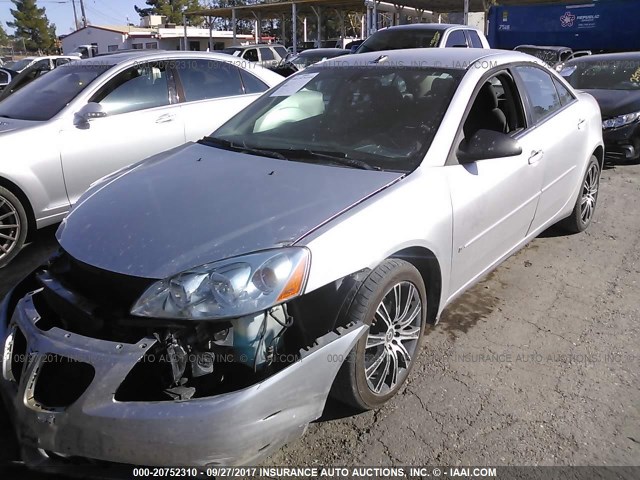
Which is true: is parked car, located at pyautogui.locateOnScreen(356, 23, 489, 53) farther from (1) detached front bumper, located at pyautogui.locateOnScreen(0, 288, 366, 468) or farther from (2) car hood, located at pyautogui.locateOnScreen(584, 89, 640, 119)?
(1) detached front bumper, located at pyautogui.locateOnScreen(0, 288, 366, 468)

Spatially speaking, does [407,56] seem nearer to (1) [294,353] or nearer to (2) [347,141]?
(2) [347,141]

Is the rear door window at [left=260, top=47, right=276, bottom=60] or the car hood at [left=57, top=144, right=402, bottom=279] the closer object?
the car hood at [left=57, top=144, right=402, bottom=279]

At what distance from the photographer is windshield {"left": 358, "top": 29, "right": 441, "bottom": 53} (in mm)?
10422

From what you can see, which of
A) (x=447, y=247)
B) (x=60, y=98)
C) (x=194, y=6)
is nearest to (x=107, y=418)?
(x=447, y=247)

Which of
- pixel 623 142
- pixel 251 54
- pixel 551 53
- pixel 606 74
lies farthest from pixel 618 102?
pixel 251 54

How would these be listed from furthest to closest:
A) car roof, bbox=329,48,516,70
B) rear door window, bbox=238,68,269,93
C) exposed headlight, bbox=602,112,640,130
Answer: exposed headlight, bbox=602,112,640,130 → rear door window, bbox=238,68,269,93 → car roof, bbox=329,48,516,70

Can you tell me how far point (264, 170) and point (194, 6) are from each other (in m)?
73.5

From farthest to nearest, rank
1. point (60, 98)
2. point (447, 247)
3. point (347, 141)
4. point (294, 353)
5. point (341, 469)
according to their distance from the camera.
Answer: point (60, 98) < point (347, 141) < point (447, 247) < point (341, 469) < point (294, 353)

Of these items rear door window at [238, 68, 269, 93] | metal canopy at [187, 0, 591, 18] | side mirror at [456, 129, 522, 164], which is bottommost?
rear door window at [238, 68, 269, 93]

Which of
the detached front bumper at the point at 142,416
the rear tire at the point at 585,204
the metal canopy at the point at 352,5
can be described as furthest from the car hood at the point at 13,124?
the metal canopy at the point at 352,5

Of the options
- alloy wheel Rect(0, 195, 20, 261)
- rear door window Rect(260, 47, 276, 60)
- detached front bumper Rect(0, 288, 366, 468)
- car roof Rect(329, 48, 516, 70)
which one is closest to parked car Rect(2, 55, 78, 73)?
alloy wheel Rect(0, 195, 20, 261)

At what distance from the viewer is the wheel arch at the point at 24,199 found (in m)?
4.28

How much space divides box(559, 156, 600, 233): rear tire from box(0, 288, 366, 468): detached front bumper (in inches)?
135

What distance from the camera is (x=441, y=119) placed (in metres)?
3.04
